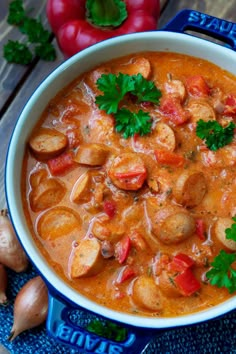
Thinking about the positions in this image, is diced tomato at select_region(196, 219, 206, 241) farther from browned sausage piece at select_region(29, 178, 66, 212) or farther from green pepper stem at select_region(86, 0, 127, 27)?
green pepper stem at select_region(86, 0, 127, 27)

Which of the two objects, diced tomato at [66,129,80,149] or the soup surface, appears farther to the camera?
diced tomato at [66,129,80,149]

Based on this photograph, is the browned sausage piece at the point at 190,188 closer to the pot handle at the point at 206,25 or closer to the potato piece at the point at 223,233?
the potato piece at the point at 223,233

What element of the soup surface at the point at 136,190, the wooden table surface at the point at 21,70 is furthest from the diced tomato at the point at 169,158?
the wooden table surface at the point at 21,70

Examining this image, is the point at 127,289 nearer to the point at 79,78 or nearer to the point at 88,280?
the point at 88,280

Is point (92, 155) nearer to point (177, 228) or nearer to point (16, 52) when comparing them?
point (177, 228)

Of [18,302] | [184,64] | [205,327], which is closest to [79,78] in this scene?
[184,64]

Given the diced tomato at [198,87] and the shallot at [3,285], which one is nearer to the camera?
the diced tomato at [198,87]

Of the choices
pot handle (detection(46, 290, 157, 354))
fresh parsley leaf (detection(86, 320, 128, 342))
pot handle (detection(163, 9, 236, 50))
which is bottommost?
fresh parsley leaf (detection(86, 320, 128, 342))

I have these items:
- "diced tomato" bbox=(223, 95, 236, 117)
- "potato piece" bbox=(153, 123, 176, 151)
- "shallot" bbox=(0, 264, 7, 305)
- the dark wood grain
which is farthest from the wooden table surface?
"potato piece" bbox=(153, 123, 176, 151)
